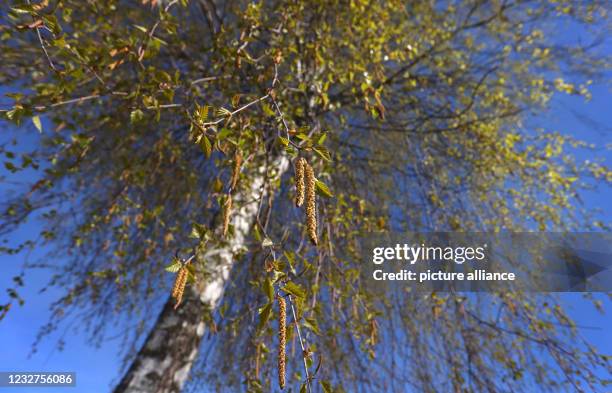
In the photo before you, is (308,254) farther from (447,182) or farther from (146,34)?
(447,182)

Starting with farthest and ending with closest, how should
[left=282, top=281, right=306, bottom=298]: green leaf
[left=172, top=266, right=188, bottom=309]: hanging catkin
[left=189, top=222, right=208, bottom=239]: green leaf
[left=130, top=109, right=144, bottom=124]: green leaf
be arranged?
[left=130, top=109, right=144, bottom=124]: green leaf < [left=189, top=222, right=208, bottom=239]: green leaf < [left=172, top=266, right=188, bottom=309]: hanging catkin < [left=282, top=281, right=306, bottom=298]: green leaf

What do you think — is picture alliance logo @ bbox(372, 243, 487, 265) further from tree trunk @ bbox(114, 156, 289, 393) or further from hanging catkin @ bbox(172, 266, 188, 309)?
hanging catkin @ bbox(172, 266, 188, 309)

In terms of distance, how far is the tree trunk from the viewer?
8.69 ft

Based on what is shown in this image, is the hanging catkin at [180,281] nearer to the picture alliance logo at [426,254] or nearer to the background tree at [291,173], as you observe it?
the background tree at [291,173]

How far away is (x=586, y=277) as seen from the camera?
356 centimetres

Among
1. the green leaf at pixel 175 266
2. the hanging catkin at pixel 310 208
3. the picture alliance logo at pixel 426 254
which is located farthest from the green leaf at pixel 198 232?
the picture alliance logo at pixel 426 254

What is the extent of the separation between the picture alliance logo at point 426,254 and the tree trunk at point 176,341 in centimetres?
→ 143

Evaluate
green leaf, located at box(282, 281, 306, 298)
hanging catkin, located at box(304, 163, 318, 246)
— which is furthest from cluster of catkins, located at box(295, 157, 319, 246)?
green leaf, located at box(282, 281, 306, 298)

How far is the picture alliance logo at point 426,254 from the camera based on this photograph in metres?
3.71

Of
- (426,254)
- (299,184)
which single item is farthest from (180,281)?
(426,254)

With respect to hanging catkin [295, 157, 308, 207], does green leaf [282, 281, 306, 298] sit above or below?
below

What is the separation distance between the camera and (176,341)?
9.33 feet

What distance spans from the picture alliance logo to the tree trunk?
1431 mm

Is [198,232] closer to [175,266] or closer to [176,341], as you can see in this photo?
[175,266]
